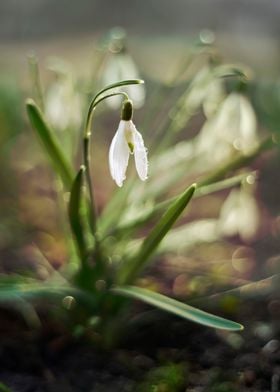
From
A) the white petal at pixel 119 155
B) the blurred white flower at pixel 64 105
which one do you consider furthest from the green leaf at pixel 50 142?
the blurred white flower at pixel 64 105

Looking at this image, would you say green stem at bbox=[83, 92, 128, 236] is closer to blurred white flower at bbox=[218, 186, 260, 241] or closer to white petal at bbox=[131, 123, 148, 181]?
white petal at bbox=[131, 123, 148, 181]

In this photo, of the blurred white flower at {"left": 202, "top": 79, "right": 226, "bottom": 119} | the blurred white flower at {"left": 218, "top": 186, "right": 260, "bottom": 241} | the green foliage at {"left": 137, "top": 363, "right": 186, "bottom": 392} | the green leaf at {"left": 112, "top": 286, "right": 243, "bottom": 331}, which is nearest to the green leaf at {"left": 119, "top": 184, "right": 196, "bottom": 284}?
the green leaf at {"left": 112, "top": 286, "right": 243, "bottom": 331}

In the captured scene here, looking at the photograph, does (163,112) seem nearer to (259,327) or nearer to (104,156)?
(104,156)

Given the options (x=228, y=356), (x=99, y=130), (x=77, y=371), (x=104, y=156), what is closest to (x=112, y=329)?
(x=77, y=371)

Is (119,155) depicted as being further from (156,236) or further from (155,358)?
(155,358)

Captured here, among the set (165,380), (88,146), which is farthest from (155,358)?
(88,146)

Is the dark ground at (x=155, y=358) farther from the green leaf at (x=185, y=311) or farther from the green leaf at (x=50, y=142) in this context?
the green leaf at (x=50, y=142)
